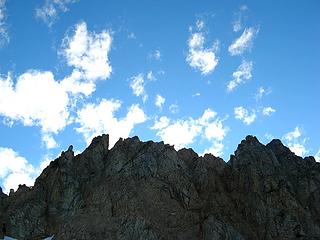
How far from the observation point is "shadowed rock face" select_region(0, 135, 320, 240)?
2918 inches

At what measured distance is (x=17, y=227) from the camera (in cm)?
→ 7906

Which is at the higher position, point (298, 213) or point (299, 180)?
point (299, 180)

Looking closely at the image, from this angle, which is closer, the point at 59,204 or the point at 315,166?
the point at 59,204

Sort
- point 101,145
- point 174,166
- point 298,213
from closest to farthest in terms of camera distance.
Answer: point 298,213
point 174,166
point 101,145

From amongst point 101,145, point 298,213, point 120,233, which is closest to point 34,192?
point 101,145

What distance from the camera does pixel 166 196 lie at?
82.1 meters

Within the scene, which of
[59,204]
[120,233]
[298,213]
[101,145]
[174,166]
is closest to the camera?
[120,233]

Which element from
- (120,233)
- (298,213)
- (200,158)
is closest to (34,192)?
(120,233)

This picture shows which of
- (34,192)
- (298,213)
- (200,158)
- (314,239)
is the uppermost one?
(200,158)

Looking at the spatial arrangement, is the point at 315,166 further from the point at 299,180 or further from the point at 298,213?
the point at 298,213

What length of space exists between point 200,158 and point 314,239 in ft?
98.0

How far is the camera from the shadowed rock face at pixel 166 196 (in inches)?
2918

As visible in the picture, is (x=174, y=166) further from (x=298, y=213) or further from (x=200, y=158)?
(x=298, y=213)

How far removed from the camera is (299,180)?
85.5 m
